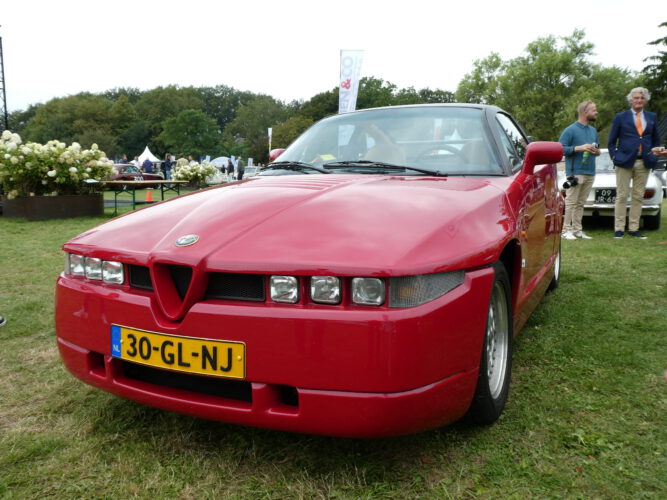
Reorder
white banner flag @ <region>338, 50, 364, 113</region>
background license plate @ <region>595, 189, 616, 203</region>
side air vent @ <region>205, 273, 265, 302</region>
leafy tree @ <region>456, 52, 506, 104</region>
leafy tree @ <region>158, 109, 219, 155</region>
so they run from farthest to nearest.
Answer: leafy tree @ <region>158, 109, 219, 155</region> → leafy tree @ <region>456, 52, 506, 104</region> → white banner flag @ <region>338, 50, 364, 113</region> → background license plate @ <region>595, 189, 616, 203</region> → side air vent @ <region>205, 273, 265, 302</region>

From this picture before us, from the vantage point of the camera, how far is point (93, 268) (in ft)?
6.58

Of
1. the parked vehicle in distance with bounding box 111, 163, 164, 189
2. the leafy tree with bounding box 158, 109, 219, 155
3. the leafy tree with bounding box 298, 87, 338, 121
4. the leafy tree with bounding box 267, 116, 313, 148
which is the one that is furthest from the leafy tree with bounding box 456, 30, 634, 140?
the leafy tree with bounding box 158, 109, 219, 155

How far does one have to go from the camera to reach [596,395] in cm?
243

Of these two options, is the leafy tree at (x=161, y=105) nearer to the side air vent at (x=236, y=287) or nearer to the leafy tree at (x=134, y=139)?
the leafy tree at (x=134, y=139)

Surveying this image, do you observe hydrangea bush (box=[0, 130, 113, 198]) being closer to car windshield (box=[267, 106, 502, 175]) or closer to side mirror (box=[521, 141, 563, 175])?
car windshield (box=[267, 106, 502, 175])

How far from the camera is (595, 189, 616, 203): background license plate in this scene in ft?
26.4

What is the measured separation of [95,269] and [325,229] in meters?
0.89

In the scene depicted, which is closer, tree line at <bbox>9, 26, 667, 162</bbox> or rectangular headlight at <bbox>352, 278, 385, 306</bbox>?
rectangular headlight at <bbox>352, 278, 385, 306</bbox>

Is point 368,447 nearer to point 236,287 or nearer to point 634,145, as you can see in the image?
point 236,287

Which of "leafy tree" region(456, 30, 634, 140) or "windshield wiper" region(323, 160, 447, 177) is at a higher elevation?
"leafy tree" region(456, 30, 634, 140)

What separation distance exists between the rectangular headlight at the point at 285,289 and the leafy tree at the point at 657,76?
46030 millimetres

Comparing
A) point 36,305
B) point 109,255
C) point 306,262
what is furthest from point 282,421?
point 36,305

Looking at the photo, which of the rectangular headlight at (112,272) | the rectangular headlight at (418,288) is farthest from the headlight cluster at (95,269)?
the rectangular headlight at (418,288)

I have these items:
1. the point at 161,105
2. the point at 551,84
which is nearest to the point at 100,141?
the point at 161,105
